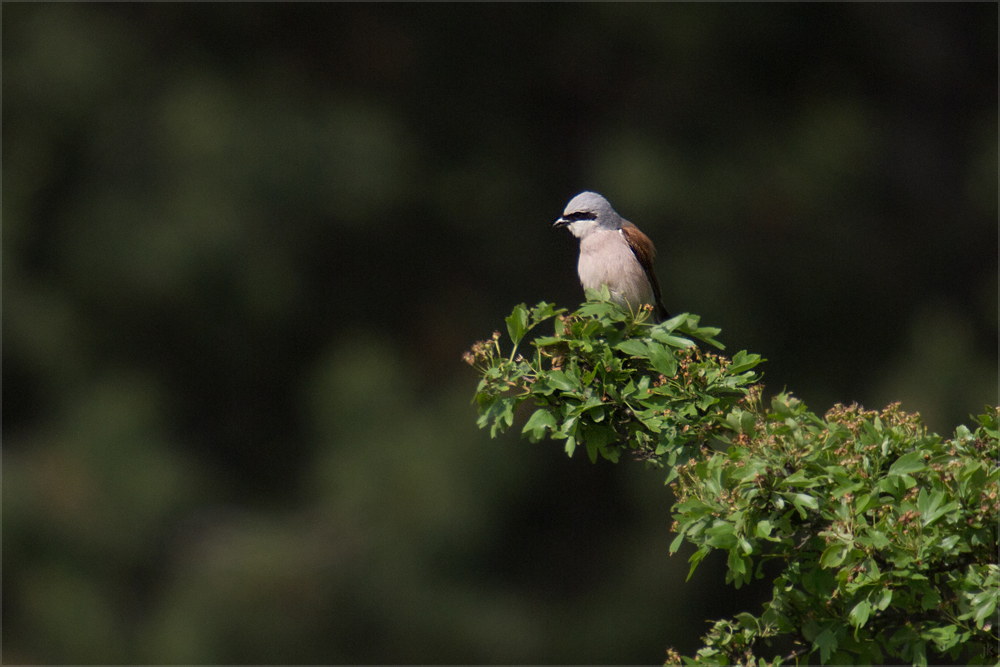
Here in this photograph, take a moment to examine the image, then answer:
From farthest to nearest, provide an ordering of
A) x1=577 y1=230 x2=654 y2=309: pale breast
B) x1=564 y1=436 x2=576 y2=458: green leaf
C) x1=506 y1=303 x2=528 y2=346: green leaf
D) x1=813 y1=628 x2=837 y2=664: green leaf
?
x1=577 y1=230 x2=654 y2=309: pale breast < x1=506 y1=303 x2=528 y2=346: green leaf < x1=564 y1=436 x2=576 y2=458: green leaf < x1=813 y1=628 x2=837 y2=664: green leaf

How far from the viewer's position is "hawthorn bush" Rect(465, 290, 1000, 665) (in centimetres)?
244

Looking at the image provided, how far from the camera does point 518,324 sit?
293 cm

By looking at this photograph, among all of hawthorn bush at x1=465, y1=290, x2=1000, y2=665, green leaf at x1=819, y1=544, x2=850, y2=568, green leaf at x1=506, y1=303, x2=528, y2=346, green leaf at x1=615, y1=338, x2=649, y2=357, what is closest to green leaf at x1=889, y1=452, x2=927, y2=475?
hawthorn bush at x1=465, y1=290, x2=1000, y2=665

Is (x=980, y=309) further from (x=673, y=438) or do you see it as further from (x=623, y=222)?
(x=673, y=438)

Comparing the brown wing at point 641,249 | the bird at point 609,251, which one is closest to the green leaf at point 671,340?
the bird at point 609,251

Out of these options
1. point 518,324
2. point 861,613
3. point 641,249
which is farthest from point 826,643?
→ point 641,249

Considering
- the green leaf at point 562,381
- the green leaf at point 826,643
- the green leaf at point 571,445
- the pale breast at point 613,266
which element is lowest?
the green leaf at point 826,643

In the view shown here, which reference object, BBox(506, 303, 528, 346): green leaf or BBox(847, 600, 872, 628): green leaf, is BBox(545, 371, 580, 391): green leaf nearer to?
BBox(506, 303, 528, 346): green leaf

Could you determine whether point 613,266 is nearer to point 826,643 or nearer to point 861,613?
point 826,643

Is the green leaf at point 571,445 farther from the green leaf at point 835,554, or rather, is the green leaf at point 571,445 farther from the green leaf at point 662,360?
the green leaf at point 835,554

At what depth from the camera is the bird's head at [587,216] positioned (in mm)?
5148

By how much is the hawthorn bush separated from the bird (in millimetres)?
1790

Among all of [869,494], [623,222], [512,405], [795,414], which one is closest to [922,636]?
[869,494]

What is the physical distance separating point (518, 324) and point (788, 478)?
3.01ft
